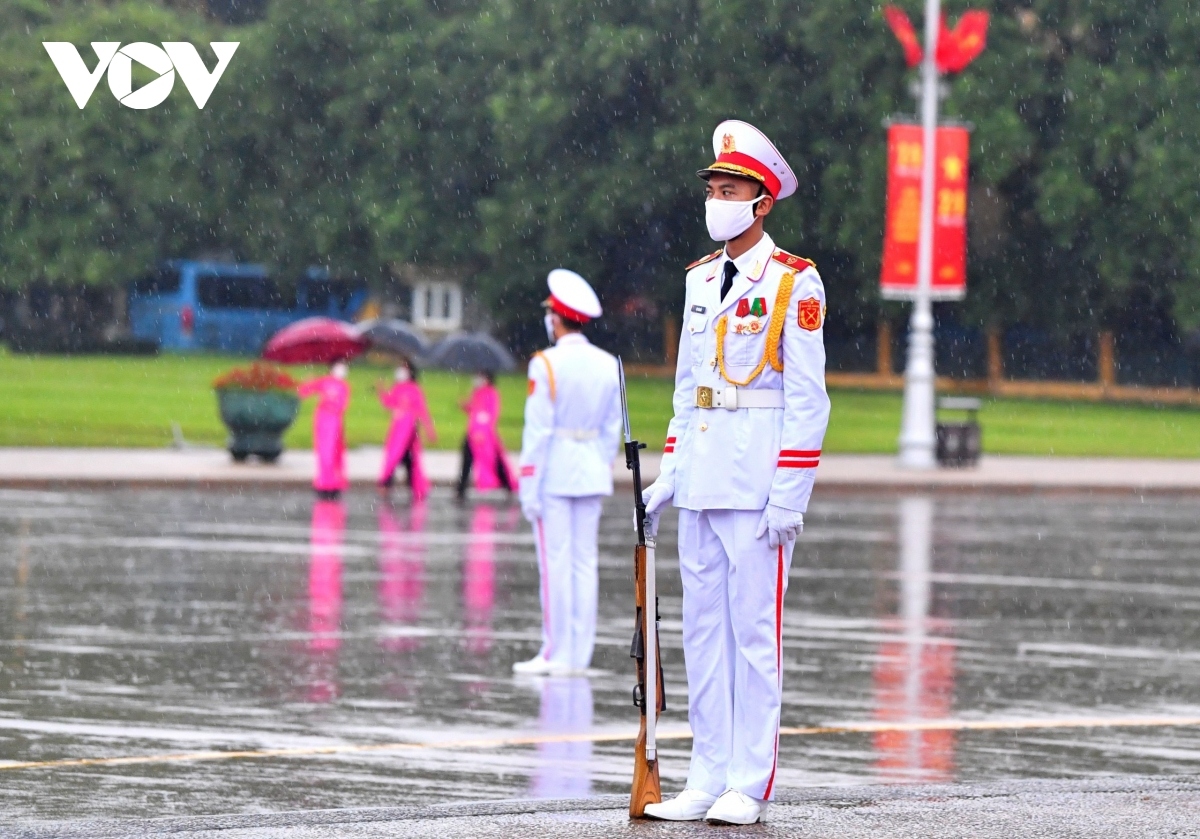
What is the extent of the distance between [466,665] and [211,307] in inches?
3023

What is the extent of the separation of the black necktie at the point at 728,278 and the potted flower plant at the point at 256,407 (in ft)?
Answer: 76.9

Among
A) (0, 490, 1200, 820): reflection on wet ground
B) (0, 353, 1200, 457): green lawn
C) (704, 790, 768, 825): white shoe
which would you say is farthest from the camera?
(0, 353, 1200, 457): green lawn

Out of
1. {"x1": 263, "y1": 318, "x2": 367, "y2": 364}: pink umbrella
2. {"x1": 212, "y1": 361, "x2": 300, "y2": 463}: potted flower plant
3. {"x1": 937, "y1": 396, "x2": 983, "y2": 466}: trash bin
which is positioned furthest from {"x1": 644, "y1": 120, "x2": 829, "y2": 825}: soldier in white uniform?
{"x1": 937, "y1": 396, "x2": 983, "y2": 466}: trash bin

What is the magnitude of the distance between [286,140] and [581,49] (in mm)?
14961

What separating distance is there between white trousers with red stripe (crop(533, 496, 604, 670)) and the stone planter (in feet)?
Result: 60.5

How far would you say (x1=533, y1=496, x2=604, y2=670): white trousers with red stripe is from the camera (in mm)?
12078

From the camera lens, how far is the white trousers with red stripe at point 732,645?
7086 millimetres

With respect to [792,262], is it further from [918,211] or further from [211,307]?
[211,307]

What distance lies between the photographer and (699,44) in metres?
62.8

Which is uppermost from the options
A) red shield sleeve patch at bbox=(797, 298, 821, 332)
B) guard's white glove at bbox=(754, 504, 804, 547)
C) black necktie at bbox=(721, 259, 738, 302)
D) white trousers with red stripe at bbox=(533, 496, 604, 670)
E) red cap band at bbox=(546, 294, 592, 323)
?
red cap band at bbox=(546, 294, 592, 323)

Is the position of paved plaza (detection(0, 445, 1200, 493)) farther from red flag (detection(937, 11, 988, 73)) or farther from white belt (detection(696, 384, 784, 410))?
white belt (detection(696, 384, 784, 410))

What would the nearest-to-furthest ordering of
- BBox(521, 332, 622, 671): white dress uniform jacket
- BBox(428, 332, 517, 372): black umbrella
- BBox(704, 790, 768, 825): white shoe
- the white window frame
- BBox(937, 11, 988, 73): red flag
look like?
BBox(704, 790, 768, 825): white shoe < BBox(521, 332, 622, 671): white dress uniform jacket < BBox(428, 332, 517, 372): black umbrella < BBox(937, 11, 988, 73): red flag < the white window frame

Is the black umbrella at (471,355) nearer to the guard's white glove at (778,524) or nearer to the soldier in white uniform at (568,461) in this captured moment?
the soldier in white uniform at (568,461)

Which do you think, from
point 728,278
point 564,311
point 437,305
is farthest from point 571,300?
point 437,305
